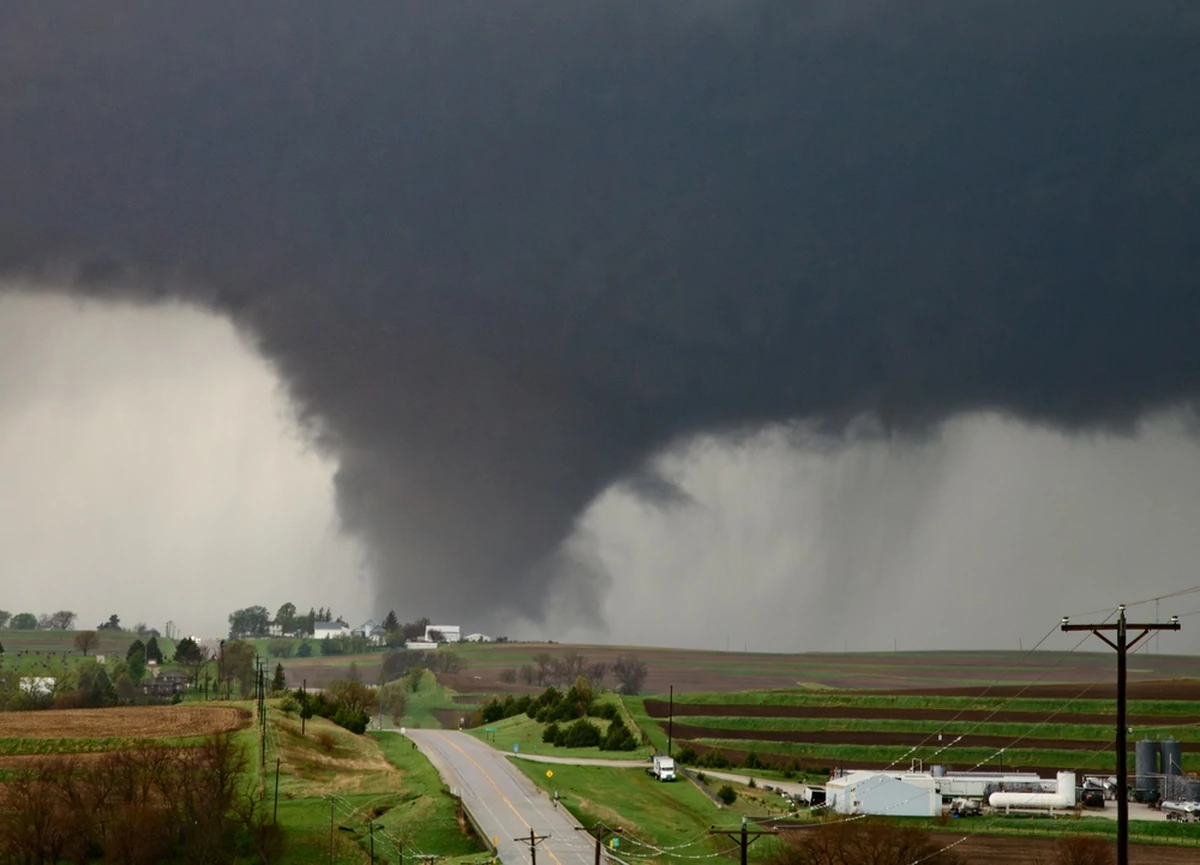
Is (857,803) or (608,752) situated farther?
(608,752)

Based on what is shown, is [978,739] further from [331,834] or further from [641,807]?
[331,834]

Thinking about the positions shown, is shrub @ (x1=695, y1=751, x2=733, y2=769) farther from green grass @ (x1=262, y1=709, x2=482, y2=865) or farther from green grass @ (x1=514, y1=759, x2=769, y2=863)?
green grass @ (x1=262, y1=709, x2=482, y2=865)

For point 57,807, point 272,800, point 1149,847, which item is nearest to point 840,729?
point 1149,847

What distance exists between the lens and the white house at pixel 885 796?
131 meters

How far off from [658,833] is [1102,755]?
7487 cm

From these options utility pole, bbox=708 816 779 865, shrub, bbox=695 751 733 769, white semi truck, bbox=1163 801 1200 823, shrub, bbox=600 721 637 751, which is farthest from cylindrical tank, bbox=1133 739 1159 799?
shrub, bbox=600 721 637 751

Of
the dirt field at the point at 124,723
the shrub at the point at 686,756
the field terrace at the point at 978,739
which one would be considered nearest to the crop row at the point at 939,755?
the field terrace at the point at 978,739

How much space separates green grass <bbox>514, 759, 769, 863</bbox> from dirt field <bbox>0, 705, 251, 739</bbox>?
3832cm

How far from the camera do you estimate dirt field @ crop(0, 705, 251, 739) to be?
153375 mm

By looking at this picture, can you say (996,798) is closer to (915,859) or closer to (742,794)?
(742,794)

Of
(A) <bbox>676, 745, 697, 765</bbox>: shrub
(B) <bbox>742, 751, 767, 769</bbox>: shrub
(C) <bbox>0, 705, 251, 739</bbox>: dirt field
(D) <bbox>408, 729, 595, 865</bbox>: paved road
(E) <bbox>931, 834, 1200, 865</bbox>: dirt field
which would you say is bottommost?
(B) <bbox>742, 751, 767, 769</bbox>: shrub

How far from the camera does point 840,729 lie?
195750 millimetres

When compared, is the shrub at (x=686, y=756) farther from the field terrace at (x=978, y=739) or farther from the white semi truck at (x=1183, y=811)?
the white semi truck at (x=1183, y=811)

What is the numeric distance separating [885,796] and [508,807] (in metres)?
37.1
